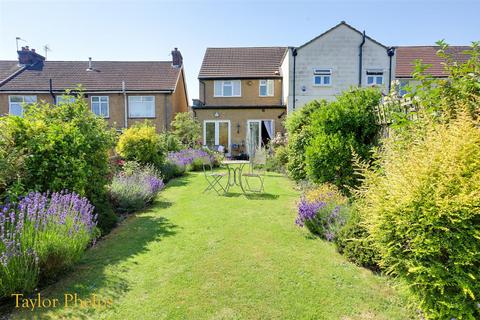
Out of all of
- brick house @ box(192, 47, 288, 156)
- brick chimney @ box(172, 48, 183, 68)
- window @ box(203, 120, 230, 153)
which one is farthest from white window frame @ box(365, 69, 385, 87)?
brick chimney @ box(172, 48, 183, 68)

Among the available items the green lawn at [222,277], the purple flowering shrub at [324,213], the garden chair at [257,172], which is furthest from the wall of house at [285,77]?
the green lawn at [222,277]

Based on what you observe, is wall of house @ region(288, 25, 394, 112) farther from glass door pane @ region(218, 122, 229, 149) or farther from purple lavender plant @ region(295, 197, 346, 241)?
purple lavender plant @ region(295, 197, 346, 241)

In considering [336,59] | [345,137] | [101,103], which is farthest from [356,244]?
Result: [101,103]

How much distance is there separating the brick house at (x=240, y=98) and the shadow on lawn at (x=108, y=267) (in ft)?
41.8

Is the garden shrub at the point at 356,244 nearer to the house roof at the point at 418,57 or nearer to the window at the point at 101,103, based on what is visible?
the house roof at the point at 418,57

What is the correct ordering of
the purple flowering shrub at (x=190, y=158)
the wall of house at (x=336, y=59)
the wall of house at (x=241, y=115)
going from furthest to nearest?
1. the wall of house at (x=241, y=115)
2. the wall of house at (x=336, y=59)
3. the purple flowering shrub at (x=190, y=158)

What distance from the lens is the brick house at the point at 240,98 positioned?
1930cm

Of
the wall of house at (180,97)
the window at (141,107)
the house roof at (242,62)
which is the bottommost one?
the window at (141,107)

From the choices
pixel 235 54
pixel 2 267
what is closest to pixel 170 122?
pixel 235 54

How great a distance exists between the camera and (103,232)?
534 cm

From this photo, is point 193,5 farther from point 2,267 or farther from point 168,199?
point 2,267

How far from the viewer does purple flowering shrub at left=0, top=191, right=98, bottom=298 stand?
Answer: 116 inches

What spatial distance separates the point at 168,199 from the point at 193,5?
19.6 feet

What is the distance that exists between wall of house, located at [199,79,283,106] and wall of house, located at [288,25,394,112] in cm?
224
